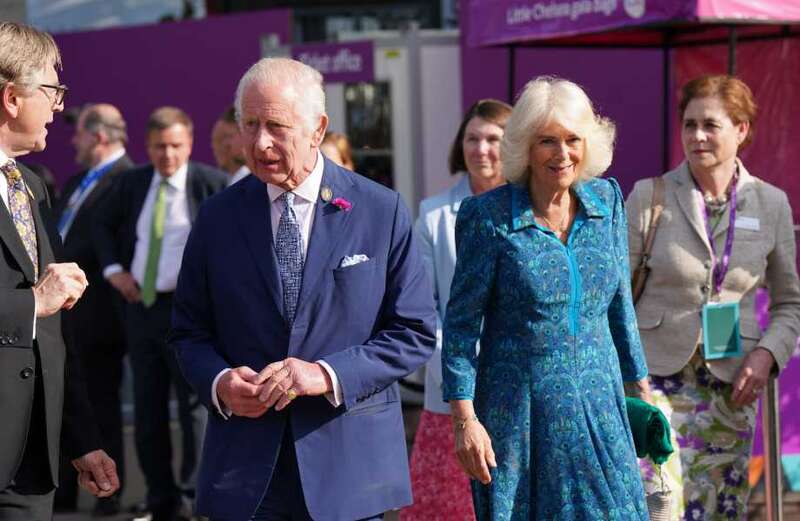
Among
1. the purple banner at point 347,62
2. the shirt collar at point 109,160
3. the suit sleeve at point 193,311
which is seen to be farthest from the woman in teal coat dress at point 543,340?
the purple banner at point 347,62

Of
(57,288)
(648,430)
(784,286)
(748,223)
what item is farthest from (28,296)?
(784,286)

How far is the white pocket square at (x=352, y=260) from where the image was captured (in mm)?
3678

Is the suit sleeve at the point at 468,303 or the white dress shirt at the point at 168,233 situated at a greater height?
the suit sleeve at the point at 468,303

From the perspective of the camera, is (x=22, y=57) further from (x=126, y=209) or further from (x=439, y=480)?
(x=126, y=209)

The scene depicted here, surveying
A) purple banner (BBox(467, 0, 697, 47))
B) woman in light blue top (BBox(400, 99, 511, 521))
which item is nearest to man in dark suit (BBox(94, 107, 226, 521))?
purple banner (BBox(467, 0, 697, 47))

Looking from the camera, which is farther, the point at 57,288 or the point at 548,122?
the point at 548,122

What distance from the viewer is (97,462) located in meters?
3.86

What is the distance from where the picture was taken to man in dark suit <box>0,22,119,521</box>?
349cm

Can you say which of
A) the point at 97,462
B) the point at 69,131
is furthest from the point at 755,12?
the point at 69,131

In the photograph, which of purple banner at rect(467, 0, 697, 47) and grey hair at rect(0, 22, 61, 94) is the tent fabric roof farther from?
grey hair at rect(0, 22, 61, 94)

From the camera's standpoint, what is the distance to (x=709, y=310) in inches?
201

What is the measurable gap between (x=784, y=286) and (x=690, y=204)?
0.50 m

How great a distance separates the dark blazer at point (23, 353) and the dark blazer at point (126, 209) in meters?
3.92

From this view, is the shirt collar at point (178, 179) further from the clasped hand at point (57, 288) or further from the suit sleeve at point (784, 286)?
the clasped hand at point (57, 288)
